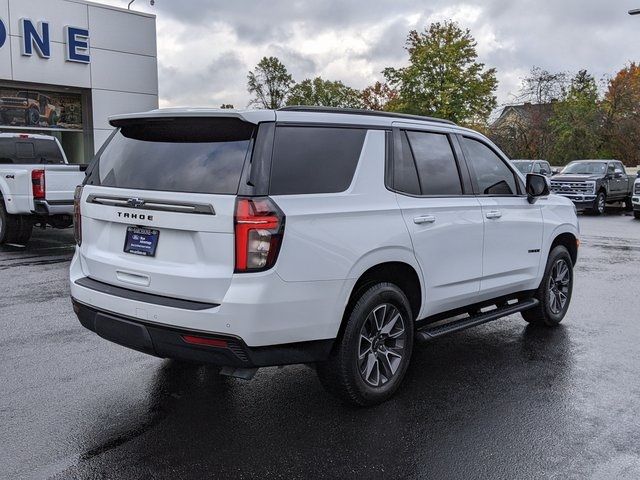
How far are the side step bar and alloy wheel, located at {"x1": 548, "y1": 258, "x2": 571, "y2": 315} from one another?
1.64ft

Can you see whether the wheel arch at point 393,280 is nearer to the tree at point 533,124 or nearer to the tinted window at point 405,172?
the tinted window at point 405,172

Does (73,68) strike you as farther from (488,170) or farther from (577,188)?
(488,170)

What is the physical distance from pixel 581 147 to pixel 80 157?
28.4 metres

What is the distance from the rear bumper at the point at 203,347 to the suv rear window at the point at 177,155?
32.8 inches

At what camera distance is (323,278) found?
3781mm

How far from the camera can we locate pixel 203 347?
3.62m

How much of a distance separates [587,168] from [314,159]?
857 inches

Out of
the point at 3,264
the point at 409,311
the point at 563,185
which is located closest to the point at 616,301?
the point at 409,311

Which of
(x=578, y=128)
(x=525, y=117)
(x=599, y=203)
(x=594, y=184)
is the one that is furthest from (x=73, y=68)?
(x=525, y=117)

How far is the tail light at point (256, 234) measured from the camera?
11.5 ft

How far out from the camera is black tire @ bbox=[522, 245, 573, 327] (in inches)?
242

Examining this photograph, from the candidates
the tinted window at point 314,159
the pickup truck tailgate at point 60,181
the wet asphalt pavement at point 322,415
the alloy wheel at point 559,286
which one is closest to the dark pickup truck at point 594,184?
the pickup truck tailgate at point 60,181

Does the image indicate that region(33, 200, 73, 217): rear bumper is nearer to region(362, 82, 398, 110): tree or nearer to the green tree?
the green tree

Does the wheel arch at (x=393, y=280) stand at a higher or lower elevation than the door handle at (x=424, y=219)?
lower
